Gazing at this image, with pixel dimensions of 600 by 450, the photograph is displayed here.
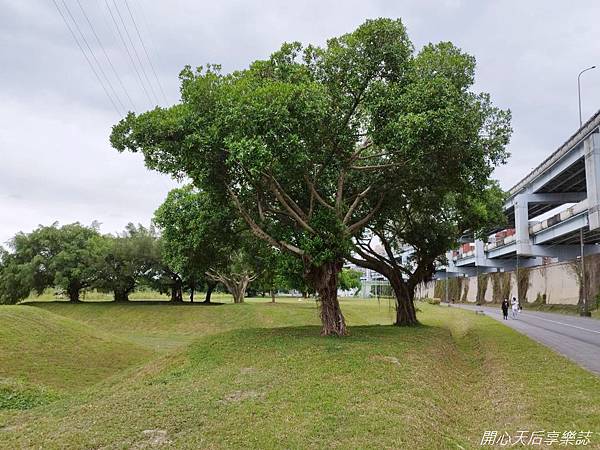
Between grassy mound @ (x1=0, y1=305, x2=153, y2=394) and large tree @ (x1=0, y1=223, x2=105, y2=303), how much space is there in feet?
70.2

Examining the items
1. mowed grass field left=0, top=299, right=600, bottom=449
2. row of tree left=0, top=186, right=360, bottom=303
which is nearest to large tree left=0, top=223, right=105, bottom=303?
row of tree left=0, top=186, right=360, bottom=303

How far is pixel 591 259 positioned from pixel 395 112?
102ft

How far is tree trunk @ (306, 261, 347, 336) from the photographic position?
16.7 m

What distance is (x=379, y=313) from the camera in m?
41.8

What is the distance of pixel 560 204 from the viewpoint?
48.3 meters

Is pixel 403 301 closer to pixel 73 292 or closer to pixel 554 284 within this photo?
pixel 554 284

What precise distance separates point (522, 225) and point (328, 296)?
116 feet

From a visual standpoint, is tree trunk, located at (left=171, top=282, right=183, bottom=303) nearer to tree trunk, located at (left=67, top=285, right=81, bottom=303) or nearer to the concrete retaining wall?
tree trunk, located at (left=67, top=285, right=81, bottom=303)

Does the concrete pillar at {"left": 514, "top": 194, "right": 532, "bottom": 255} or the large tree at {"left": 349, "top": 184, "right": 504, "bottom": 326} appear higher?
the concrete pillar at {"left": 514, "top": 194, "right": 532, "bottom": 255}

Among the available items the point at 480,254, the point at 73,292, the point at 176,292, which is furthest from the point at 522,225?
the point at 73,292

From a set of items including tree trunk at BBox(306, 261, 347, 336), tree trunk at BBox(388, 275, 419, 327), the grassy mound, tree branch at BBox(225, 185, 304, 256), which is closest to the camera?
the grassy mound

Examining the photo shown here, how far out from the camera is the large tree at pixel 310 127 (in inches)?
509

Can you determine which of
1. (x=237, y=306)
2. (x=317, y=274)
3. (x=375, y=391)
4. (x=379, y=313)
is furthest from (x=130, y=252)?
(x=375, y=391)

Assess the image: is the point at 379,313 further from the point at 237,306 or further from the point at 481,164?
the point at 481,164
